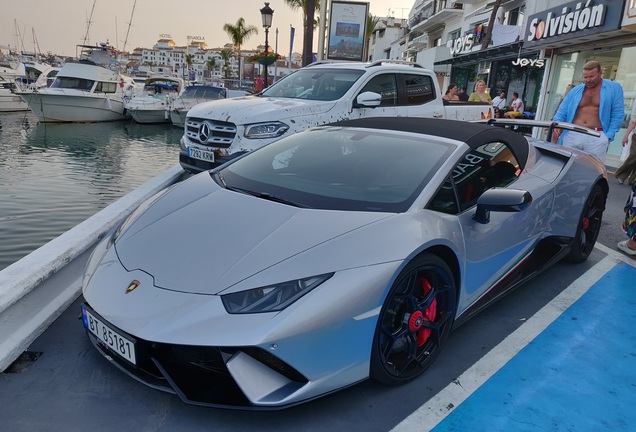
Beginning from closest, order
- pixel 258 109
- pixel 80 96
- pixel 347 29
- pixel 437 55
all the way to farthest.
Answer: pixel 258 109, pixel 347 29, pixel 80 96, pixel 437 55

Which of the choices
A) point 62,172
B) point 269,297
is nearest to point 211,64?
point 62,172

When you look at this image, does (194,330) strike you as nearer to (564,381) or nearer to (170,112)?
(564,381)

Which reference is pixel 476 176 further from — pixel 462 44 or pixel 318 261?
pixel 462 44

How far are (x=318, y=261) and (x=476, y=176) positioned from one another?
1.34m

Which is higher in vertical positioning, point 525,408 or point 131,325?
point 131,325

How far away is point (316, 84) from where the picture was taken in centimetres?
632

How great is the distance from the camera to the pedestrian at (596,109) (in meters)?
5.05

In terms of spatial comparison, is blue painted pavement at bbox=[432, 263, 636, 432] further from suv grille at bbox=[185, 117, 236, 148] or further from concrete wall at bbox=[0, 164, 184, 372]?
suv grille at bbox=[185, 117, 236, 148]

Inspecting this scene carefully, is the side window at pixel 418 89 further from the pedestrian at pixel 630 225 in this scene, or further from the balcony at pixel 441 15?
the balcony at pixel 441 15

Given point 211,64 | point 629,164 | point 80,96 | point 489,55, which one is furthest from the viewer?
point 211,64

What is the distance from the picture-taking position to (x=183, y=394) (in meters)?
1.80

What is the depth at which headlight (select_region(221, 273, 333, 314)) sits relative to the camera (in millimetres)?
1774

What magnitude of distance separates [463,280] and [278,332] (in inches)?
47.0

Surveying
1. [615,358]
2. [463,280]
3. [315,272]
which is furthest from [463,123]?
[315,272]
